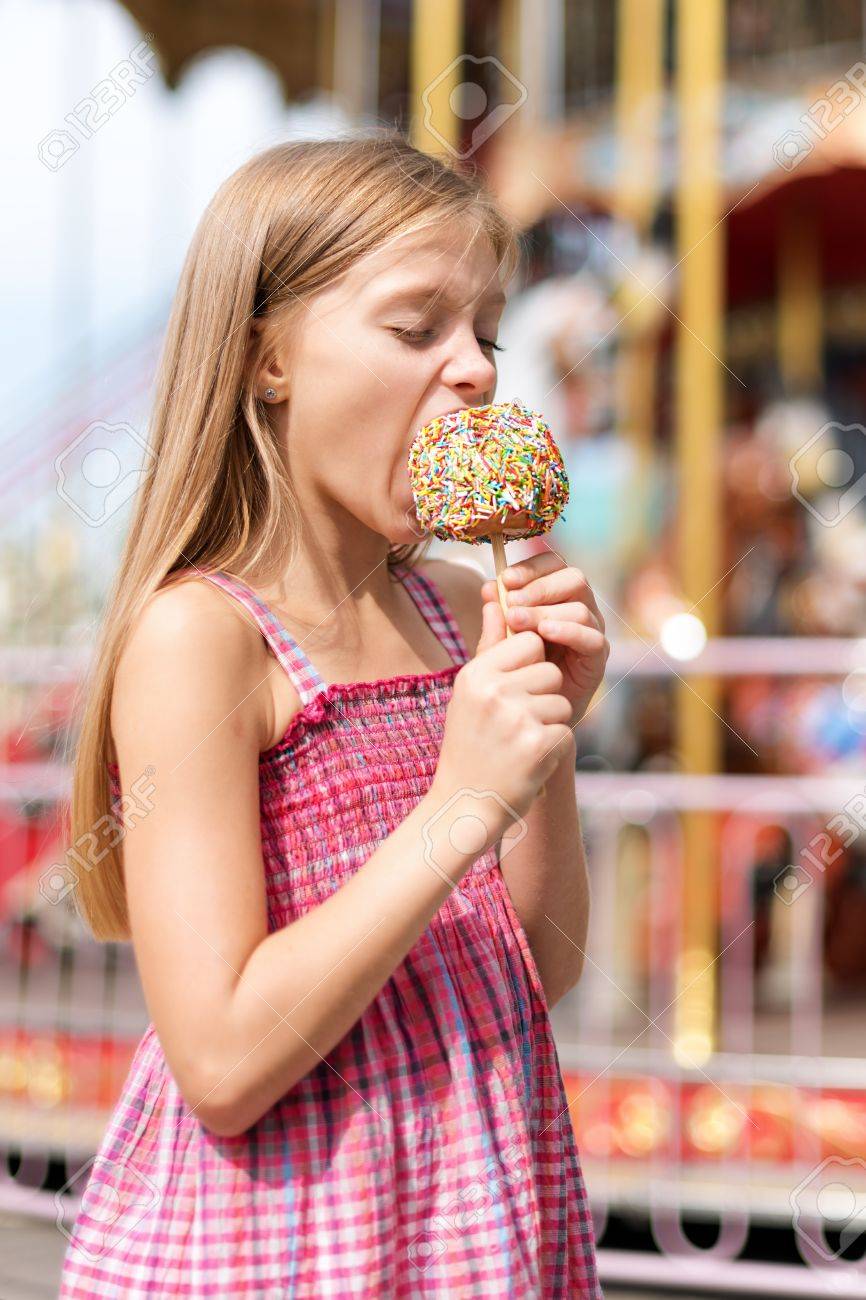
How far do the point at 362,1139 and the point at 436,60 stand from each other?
158 inches

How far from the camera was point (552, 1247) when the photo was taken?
52.2 inches

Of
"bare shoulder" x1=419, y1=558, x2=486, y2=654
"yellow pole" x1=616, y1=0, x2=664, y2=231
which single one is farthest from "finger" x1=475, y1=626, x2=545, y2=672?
"yellow pole" x1=616, y1=0, x2=664, y2=231

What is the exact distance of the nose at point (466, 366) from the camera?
1288mm

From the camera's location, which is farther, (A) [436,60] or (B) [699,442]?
(A) [436,60]

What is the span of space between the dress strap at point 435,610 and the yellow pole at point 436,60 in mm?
3158

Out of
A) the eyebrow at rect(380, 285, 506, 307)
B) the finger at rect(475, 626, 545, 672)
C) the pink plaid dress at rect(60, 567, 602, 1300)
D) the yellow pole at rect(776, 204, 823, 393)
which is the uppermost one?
the yellow pole at rect(776, 204, 823, 393)

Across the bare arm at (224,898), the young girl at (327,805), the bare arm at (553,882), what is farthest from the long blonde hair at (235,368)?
the bare arm at (553,882)

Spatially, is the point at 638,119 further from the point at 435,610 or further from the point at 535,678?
the point at 535,678

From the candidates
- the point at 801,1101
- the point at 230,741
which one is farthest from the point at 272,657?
the point at 801,1101

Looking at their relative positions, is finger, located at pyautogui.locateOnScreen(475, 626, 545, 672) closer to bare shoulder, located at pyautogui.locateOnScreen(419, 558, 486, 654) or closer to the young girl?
the young girl

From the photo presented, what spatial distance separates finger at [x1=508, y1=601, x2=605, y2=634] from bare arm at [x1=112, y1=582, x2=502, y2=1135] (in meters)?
0.18

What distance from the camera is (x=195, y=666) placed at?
3.87 feet

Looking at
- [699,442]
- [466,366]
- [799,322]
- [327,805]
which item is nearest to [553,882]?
[327,805]

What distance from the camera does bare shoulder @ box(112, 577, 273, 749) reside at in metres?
1.17
